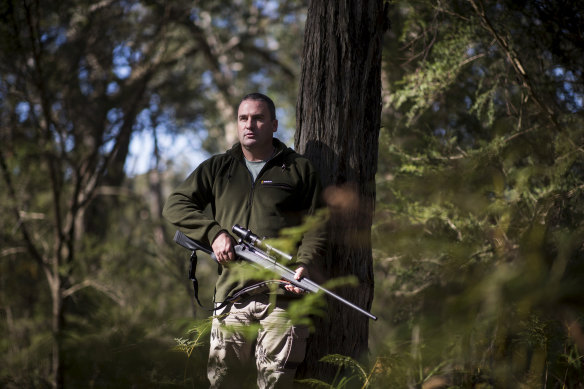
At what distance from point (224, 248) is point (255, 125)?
86 cm

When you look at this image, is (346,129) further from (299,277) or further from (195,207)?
(299,277)

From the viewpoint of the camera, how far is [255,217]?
3.24m

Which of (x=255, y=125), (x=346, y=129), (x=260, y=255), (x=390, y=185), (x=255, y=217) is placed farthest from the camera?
(x=390, y=185)

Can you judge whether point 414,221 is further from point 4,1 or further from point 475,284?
point 4,1

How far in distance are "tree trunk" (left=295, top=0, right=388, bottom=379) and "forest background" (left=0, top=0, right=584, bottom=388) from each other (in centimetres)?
55

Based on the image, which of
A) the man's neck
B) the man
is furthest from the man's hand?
the man's neck

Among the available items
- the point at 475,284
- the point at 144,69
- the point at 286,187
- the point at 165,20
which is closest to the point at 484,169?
the point at 286,187

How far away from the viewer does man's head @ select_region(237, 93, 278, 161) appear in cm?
340

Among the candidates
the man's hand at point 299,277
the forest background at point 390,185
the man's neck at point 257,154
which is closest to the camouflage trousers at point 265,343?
the man's hand at point 299,277

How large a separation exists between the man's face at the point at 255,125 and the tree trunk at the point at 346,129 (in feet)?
1.59

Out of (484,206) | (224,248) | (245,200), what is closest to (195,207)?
(245,200)

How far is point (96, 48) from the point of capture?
390 inches

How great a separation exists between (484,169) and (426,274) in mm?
2348

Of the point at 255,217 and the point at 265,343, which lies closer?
the point at 265,343
